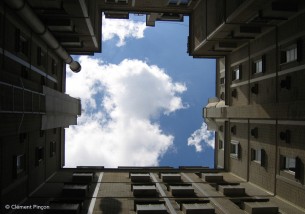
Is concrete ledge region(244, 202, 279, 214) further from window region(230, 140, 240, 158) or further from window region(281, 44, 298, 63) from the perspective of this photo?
window region(230, 140, 240, 158)

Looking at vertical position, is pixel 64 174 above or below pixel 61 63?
below

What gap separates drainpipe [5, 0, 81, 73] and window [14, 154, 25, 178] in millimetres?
9114

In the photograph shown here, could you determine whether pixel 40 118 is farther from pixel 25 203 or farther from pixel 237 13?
pixel 237 13

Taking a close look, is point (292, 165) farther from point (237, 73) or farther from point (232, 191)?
point (237, 73)

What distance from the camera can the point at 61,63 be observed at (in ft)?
122

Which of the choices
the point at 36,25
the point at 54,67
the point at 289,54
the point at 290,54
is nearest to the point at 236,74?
the point at 289,54

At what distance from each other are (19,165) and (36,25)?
988cm

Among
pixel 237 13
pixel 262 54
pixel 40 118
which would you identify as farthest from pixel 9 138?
pixel 262 54

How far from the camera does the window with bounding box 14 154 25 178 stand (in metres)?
21.1

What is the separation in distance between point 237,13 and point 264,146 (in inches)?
419

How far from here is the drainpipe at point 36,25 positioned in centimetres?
1975

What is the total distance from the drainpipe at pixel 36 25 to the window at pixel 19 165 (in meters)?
9.11

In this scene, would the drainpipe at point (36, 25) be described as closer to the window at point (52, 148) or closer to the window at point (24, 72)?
the window at point (24, 72)

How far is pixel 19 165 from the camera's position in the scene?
22703 mm
